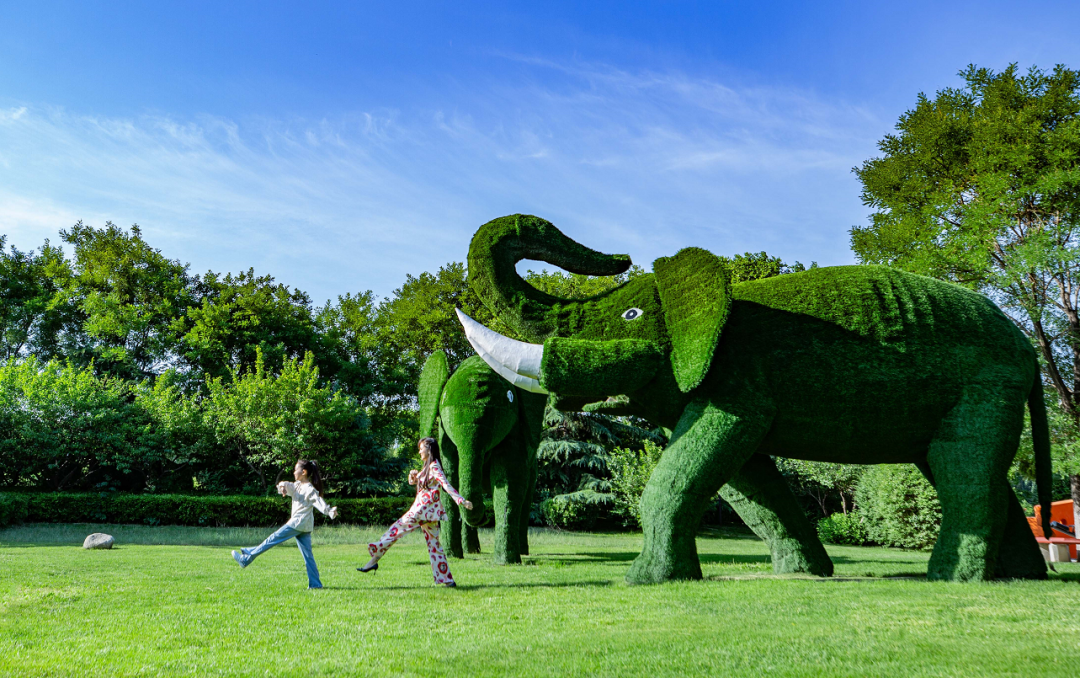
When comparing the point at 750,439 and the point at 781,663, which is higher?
the point at 750,439

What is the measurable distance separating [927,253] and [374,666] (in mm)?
16859

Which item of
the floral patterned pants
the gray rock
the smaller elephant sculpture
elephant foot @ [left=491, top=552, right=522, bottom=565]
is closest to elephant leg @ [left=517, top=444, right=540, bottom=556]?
the smaller elephant sculpture

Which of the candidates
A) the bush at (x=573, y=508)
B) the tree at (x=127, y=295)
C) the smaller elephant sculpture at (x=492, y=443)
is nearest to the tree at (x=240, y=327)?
the tree at (x=127, y=295)

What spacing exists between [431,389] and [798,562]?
21.9 feet

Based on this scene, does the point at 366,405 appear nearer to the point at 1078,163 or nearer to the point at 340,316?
the point at 340,316

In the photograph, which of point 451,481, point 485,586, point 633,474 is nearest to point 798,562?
point 485,586

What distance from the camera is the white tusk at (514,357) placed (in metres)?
7.81

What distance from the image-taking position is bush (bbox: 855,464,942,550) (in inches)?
792

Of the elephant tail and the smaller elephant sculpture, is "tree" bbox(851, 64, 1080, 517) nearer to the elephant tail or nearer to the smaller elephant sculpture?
the elephant tail

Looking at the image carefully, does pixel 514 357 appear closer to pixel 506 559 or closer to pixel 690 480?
pixel 690 480

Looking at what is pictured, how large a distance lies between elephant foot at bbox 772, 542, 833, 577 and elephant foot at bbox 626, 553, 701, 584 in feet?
5.67

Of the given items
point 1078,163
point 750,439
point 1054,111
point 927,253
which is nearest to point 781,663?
point 750,439

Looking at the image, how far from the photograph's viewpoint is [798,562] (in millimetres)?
8695

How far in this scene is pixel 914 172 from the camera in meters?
19.5
